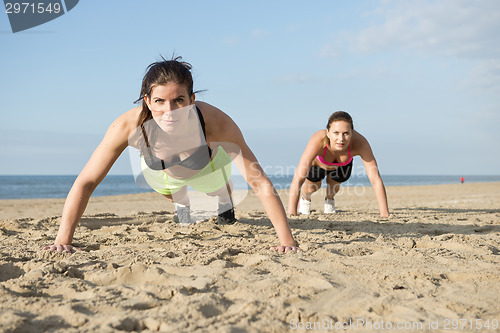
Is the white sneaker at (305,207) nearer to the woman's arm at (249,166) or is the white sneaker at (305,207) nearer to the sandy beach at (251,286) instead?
the sandy beach at (251,286)

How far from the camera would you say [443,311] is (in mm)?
1787

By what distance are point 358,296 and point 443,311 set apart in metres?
0.38

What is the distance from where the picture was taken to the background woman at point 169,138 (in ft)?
9.57

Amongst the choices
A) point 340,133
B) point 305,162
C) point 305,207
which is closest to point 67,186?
point 305,207

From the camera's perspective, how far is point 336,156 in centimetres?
627

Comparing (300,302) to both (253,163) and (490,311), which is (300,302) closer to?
(490,311)

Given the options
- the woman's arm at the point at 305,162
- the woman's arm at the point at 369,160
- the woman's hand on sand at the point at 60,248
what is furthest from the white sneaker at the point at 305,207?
the woman's hand on sand at the point at 60,248

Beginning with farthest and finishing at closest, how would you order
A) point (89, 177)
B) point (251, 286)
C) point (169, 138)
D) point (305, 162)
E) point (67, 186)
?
point (67, 186), point (305, 162), point (169, 138), point (89, 177), point (251, 286)

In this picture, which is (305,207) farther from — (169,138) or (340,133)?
(169,138)

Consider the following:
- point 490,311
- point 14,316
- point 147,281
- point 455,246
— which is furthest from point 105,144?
point 455,246

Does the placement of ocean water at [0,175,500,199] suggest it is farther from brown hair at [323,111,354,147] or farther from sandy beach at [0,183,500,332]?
sandy beach at [0,183,500,332]

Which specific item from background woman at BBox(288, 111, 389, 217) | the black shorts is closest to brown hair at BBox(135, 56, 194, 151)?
background woman at BBox(288, 111, 389, 217)

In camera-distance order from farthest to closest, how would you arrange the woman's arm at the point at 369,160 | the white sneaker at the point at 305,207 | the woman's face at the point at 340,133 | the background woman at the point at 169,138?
1. the white sneaker at the point at 305,207
2. the woman's arm at the point at 369,160
3. the woman's face at the point at 340,133
4. the background woman at the point at 169,138

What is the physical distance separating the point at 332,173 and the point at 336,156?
64 centimetres
